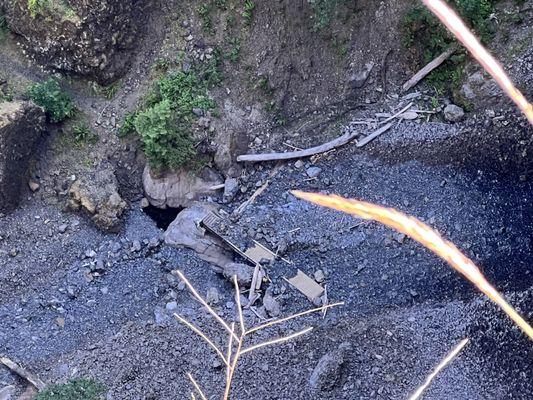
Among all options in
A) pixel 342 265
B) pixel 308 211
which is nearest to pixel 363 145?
pixel 308 211

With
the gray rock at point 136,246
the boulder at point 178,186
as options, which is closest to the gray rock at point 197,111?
the boulder at point 178,186

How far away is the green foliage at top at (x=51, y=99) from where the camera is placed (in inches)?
555

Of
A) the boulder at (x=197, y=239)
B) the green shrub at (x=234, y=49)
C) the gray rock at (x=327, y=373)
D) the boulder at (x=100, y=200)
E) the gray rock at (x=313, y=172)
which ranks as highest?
the green shrub at (x=234, y=49)

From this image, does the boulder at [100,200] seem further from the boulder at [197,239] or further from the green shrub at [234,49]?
the green shrub at [234,49]

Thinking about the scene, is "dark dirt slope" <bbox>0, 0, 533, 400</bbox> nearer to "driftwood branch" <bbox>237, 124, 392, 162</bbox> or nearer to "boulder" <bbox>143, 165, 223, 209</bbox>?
"driftwood branch" <bbox>237, 124, 392, 162</bbox>

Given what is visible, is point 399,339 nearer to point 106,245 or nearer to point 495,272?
point 495,272

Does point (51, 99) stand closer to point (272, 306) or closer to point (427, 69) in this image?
point (272, 306)

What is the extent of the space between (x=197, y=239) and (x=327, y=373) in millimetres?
4387

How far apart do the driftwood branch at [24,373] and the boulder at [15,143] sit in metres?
3.46

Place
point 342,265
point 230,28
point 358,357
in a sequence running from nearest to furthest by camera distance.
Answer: point 358,357 < point 342,265 < point 230,28

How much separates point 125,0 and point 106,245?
5.16 metres

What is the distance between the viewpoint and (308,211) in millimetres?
13805

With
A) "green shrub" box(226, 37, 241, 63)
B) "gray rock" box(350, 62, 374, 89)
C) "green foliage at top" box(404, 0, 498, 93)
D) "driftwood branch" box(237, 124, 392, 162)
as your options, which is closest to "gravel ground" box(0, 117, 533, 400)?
"driftwood branch" box(237, 124, 392, 162)

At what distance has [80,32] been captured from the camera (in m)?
14.0
